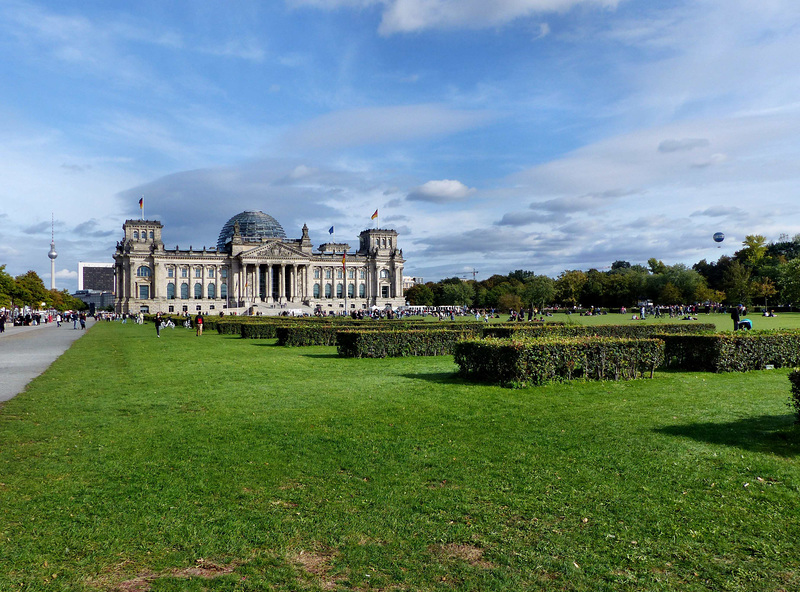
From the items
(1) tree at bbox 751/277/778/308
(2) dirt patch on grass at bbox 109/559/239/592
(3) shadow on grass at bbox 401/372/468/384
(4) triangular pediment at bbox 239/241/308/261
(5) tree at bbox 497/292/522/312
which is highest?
(4) triangular pediment at bbox 239/241/308/261

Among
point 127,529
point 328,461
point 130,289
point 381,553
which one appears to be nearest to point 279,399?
point 328,461

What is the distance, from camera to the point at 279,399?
1270 cm

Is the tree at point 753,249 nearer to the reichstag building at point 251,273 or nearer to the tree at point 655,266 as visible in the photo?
the tree at point 655,266

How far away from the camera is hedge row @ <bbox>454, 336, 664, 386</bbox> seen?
14.0 m

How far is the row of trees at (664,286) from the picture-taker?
292 ft

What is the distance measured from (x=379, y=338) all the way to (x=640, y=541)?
55.8ft

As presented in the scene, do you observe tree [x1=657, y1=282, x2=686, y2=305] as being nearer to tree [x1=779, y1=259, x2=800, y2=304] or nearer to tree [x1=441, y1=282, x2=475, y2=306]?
tree [x1=779, y1=259, x2=800, y2=304]

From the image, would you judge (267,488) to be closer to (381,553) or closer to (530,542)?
(381,553)

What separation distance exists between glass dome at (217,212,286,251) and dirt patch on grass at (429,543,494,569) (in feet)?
443

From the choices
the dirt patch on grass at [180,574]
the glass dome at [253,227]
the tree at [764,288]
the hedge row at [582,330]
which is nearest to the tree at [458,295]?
the glass dome at [253,227]

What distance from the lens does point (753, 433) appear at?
896 cm

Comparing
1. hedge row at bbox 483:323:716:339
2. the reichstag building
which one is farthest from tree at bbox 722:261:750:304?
the reichstag building

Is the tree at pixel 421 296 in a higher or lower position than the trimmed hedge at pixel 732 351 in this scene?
higher

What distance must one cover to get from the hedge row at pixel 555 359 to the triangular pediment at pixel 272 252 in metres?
113
